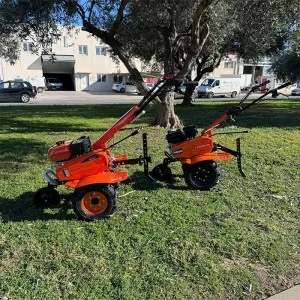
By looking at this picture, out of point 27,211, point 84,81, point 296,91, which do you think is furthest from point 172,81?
point 84,81

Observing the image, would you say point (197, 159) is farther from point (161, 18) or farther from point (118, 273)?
point (161, 18)

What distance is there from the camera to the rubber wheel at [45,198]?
4445mm

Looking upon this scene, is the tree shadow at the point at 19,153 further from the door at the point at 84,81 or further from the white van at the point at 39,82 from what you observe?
the door at the point at 84,81

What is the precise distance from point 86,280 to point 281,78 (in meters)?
25.5

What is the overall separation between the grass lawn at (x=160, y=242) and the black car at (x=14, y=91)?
21266mm

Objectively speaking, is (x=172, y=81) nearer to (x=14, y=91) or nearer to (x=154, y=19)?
(x=154, y=19)

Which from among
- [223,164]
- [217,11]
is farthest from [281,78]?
[223,164]

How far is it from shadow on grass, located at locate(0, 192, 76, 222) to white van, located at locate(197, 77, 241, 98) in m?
31.5

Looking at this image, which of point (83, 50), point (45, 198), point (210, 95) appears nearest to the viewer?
point (45, 198)

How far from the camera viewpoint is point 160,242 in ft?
12.1

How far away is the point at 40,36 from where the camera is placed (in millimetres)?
9289

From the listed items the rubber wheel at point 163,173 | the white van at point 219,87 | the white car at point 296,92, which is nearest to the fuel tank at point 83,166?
the rubber wheel at point 163,173

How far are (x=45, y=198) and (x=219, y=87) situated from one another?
33717mm

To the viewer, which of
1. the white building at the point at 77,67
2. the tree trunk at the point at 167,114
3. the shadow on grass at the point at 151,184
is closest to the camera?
the shadow on grass at the point at 151,184
